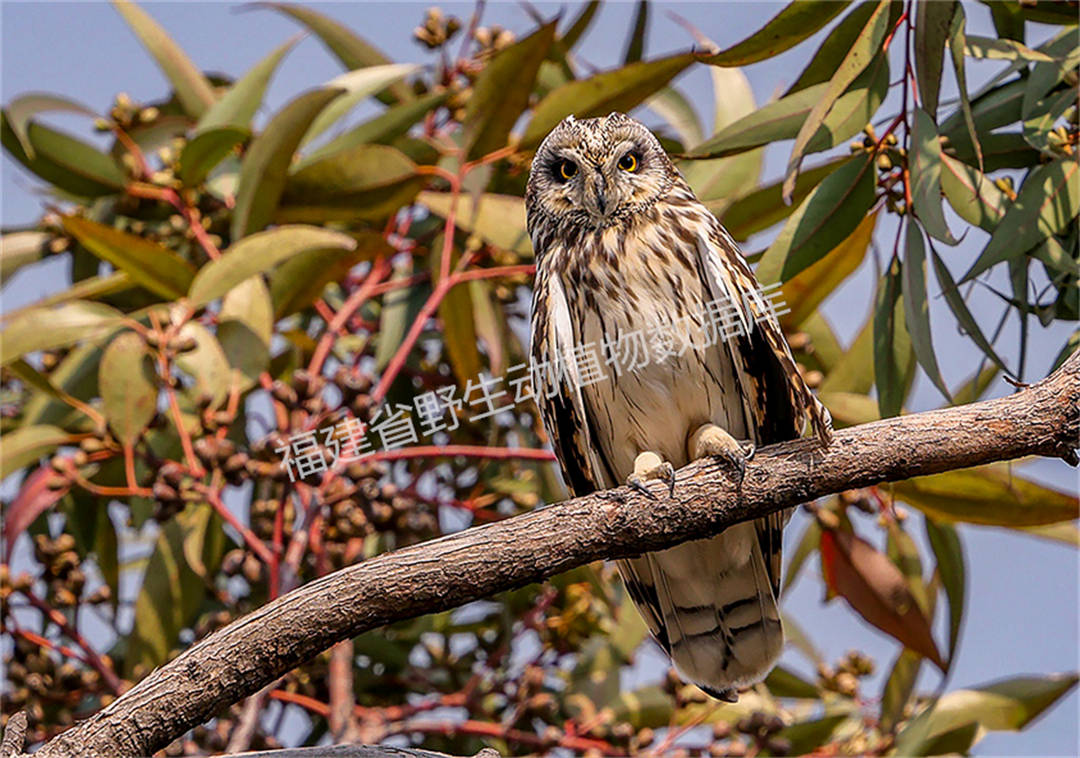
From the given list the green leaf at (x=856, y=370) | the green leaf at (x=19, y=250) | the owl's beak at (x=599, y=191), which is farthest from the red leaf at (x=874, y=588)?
the green leaf at (x=19, y=250)

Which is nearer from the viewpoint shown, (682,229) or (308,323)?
(682,229)

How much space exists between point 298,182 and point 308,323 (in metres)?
0.81

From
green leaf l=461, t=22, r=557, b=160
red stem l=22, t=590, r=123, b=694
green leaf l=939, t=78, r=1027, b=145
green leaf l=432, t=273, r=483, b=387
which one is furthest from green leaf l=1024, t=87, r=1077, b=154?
red stem l=22, t=590, r=123, b=694

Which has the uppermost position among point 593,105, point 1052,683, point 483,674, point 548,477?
point 593,105

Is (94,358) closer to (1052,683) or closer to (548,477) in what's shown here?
(548,477)

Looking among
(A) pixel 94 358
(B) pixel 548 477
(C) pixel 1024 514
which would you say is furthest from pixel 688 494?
(A) pixel 94 358

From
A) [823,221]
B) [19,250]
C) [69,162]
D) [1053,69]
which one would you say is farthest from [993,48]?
[19,250]

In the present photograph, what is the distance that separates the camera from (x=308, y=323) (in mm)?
4395

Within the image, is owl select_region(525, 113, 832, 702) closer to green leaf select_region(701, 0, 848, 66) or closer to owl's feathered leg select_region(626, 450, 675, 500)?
owl's feathered leg select_region(626, 450, 675, 500)

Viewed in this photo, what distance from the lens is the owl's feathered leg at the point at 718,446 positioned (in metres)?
2.18

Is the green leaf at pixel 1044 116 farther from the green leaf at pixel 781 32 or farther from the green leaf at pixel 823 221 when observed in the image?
the green leaf at pixel 781 32

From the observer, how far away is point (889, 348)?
2.75 m

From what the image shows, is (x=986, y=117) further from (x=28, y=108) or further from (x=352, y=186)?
(x=28, y=108)

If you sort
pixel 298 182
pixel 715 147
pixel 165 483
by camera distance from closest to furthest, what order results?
pixel 715 147
pixel 165 483
pixel 298 182
